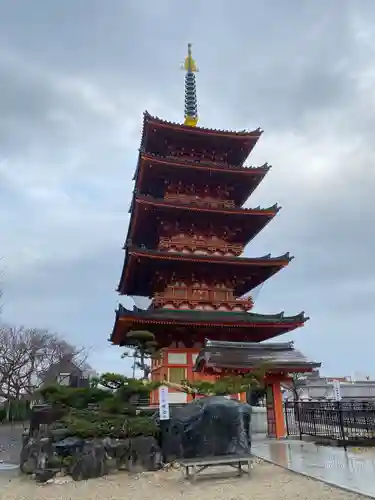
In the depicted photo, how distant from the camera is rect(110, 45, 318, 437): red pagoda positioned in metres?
18.1

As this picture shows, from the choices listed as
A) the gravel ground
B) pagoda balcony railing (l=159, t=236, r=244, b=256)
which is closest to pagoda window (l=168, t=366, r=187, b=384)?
pagoda balcony railing (l=159, t=236, r=244, b=256)

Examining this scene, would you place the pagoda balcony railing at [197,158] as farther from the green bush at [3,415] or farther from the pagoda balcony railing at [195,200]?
the green bush at [3,415]

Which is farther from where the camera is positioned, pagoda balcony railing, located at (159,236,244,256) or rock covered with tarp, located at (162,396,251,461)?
pagoda balcony railing, located at (159,236,244,256)

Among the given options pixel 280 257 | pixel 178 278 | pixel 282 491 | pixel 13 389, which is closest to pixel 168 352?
pixel 178 278

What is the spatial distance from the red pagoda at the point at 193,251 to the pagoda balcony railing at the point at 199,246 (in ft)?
0.16

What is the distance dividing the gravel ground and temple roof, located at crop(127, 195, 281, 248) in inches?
469

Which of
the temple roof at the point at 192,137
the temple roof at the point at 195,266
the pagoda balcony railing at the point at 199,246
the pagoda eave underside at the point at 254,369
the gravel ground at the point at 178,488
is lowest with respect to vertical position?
the gravel ground at the point at 178,488

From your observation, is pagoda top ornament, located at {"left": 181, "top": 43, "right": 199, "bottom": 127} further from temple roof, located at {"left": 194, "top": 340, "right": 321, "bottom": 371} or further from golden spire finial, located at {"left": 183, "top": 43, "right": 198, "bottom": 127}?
temple roof, located at {"left": 194, "top": 340, "right": 321, "bottom": 371}

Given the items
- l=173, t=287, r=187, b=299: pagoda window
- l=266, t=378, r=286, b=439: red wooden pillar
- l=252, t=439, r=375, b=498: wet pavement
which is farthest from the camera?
l=173, t=287, r=187, b=299: pagoda window

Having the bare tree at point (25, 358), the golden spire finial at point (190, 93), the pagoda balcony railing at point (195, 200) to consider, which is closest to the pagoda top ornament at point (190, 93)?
the golden spire finial at point (190, 93)

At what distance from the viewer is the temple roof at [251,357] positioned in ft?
49.3

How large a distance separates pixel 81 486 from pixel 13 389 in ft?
122

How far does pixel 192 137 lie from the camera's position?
72.2ft

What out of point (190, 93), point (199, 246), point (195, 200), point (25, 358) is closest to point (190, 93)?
point (190, 93)
